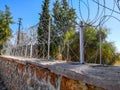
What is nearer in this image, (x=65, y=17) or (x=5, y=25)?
(x=65, y=17)

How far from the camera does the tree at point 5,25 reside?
1825 cm

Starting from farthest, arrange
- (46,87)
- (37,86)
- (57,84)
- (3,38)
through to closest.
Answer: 1. (3,38)
2. (37,86)
3. (46,87)
4. (57,84)

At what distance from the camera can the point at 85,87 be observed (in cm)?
145

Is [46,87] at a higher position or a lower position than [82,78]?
lower

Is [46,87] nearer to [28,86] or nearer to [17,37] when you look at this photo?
[28,86]

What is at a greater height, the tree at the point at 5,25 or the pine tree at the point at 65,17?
the tree at the point at 5,25

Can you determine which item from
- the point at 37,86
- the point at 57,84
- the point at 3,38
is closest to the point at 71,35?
the point at 37,86

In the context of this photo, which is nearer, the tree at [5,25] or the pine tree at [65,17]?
the pine tree at [65,17]

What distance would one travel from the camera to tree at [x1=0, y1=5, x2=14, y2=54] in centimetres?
1825

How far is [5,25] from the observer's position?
18.6 metres

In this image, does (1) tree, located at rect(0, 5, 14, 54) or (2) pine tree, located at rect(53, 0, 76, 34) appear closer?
(2) pine tree, located at rect(53, 0, 76, 34)

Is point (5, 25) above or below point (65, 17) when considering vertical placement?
above

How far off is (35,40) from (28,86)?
2.83 meters

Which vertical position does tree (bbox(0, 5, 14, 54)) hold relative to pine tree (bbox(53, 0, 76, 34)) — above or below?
above
